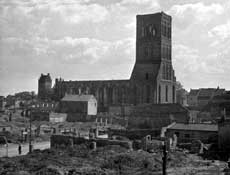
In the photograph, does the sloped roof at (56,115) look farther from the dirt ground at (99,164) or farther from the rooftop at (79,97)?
the dirt ground at (99,164)

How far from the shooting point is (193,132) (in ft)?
139

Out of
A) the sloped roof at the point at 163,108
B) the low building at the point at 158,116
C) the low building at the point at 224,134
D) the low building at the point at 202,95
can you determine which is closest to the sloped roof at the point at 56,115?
the sloped roof at the point at 163,108

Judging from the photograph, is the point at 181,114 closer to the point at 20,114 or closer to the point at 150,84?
the point at 150,84

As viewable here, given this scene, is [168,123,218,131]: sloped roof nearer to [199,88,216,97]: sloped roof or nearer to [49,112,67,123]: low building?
[49,112,67,123]: low building

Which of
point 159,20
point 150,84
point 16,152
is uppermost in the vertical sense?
point 159,20

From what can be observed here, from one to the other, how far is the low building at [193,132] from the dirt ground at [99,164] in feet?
34.5

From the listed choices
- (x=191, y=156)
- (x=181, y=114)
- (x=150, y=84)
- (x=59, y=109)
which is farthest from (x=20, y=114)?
(x=191, y=156)

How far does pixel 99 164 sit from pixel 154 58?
58.8 metres

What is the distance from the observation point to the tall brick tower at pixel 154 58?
80.1 metres

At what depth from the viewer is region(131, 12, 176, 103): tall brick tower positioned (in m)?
80.1

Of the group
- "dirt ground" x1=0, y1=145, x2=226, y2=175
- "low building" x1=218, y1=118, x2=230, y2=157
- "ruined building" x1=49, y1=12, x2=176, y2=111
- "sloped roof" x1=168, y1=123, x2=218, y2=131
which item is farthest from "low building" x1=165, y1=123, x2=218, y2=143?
"ruined building" x1=49, y1=12, x2=176, y2=111

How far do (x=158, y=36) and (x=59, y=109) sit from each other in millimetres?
31125

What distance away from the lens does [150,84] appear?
262 feet

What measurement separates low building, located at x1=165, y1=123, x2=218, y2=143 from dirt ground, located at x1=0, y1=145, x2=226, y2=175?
34.5ft
